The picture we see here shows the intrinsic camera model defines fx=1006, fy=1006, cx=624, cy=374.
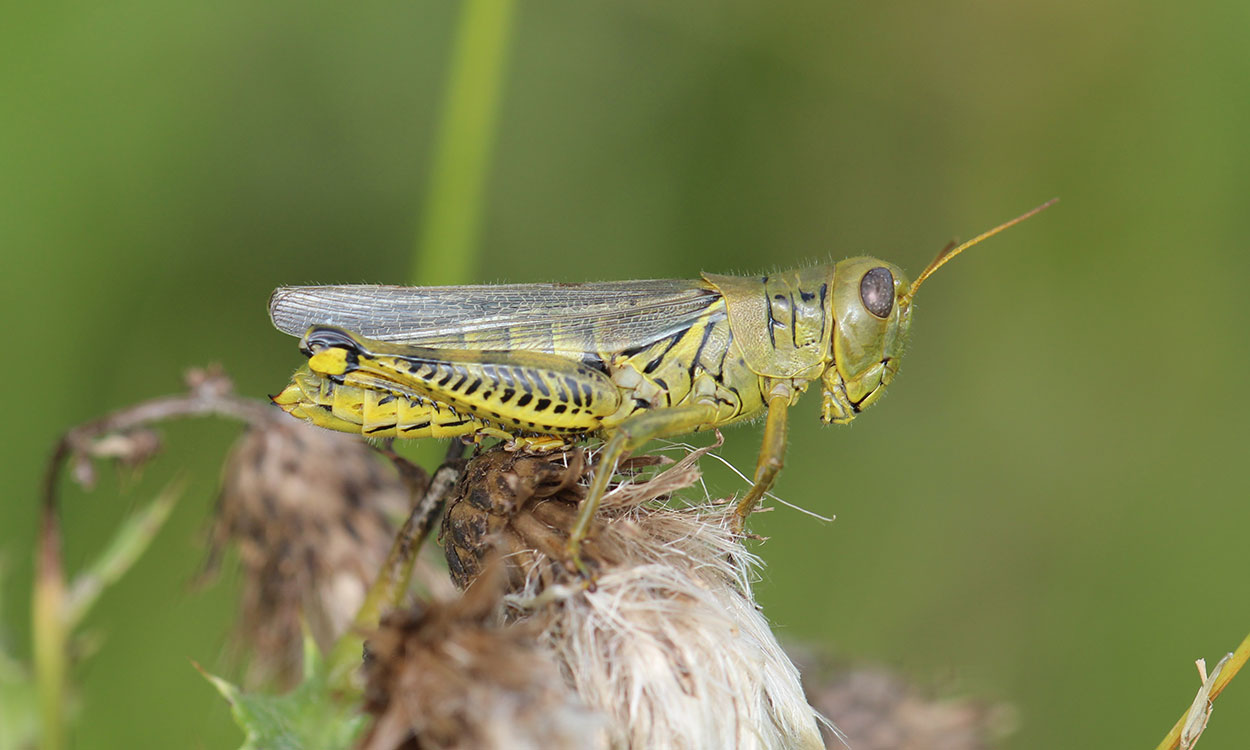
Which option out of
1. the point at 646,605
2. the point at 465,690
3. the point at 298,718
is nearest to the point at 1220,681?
the point at 646,605

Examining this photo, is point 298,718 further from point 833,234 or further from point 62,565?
point 833,234

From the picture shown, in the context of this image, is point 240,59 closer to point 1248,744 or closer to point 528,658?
point 528,658

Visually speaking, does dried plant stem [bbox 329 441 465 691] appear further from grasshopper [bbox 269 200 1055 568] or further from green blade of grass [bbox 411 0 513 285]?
green blade of grass [bbox 411 0 513 285]

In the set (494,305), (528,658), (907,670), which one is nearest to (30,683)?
(494,305)

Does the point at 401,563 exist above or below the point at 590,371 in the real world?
below

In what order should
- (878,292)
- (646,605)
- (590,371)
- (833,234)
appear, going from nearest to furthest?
(646,605), (590,371), (878,292), (833,234)

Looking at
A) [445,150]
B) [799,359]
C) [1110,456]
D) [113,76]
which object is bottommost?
[1110,456]

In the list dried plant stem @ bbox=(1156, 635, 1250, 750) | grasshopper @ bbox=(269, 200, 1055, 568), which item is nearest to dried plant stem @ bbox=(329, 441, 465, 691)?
grasshopper @ bbox=(269, 200, 1055, 568)
